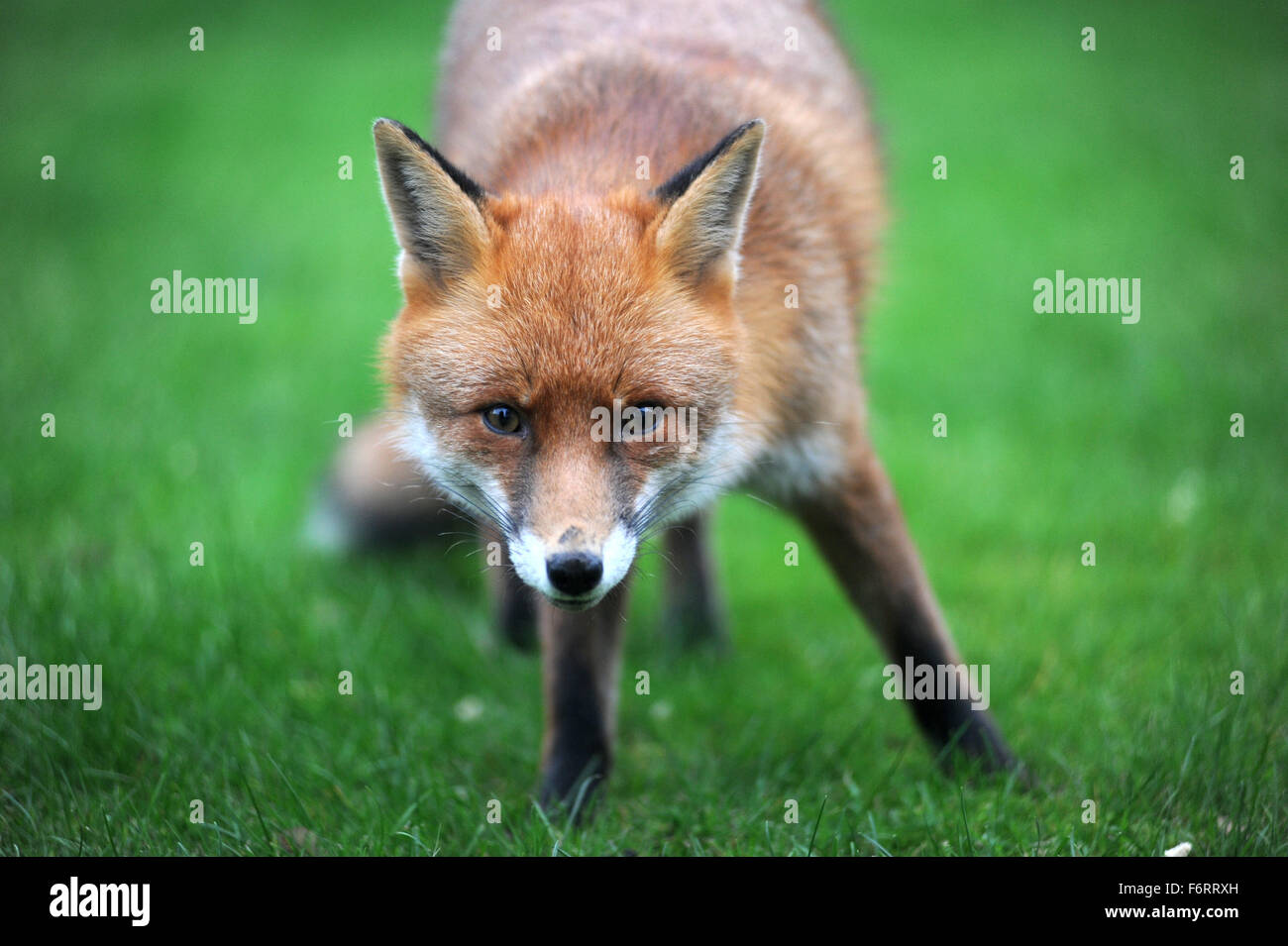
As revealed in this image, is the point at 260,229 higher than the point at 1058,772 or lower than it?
higher

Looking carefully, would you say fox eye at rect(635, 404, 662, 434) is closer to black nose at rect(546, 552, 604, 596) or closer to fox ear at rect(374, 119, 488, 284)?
black nose at rect(546, 552, 604, 596)

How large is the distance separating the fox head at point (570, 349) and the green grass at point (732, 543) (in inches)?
41.0

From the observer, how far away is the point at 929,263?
962cm

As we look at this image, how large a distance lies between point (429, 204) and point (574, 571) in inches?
46.0

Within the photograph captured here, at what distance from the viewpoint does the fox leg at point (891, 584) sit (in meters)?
3.79

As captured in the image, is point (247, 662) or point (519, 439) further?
point (247, 662)

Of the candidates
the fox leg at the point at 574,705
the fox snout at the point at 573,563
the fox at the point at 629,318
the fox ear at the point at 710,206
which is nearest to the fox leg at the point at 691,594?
the fox at the point at 629,318

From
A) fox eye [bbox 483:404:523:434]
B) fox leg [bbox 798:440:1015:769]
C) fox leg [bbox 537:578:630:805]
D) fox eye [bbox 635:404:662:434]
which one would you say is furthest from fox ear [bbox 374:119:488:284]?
fox leg [bbox 798:440:1015:769]

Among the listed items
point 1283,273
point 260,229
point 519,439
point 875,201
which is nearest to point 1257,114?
point 1283,273

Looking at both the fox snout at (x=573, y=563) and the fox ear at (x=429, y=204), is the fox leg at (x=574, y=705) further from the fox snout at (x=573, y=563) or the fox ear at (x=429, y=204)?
the fox ear at (x=429, y=204)

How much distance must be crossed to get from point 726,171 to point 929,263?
22.8 ft

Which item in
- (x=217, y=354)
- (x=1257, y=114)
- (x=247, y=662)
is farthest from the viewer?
(x=1257, y=114)

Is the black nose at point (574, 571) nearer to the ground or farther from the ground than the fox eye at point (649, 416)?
nearer to the ground

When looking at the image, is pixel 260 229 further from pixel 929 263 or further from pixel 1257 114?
pixel 1257 114
